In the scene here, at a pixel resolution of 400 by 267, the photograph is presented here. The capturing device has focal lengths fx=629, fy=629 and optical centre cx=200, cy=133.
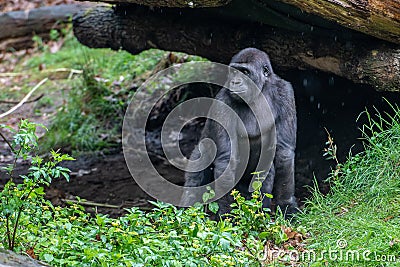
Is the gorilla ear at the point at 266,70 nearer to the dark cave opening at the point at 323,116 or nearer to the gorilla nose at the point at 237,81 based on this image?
the gorilla nose at the point at 237,81

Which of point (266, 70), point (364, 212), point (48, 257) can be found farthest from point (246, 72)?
point (48, 257)

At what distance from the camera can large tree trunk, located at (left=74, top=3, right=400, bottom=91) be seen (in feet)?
15.0

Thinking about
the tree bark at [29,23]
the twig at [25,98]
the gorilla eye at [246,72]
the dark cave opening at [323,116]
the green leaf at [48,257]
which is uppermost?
the gorilla eye at [246,72]

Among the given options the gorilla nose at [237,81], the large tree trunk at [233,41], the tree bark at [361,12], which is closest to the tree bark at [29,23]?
the large tree trunk at [233,41]

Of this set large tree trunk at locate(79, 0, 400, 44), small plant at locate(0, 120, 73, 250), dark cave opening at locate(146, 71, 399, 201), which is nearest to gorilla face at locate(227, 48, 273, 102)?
large tree trunk at locate(79, 0, 400, 44)

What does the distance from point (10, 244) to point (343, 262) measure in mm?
1764

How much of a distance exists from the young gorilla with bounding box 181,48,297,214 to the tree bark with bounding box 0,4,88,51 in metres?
6.04

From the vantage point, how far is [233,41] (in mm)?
5582

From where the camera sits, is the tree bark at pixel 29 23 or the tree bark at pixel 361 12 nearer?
the tree bark at pixel 361 12

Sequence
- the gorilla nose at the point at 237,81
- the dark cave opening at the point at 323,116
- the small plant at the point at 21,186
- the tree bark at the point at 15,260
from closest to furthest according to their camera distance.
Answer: the tree bark at the point at 15,260
the small plant at the point at 21,186
the gorilla nose at the point at 237,81
the dark cave opening at the point at 323,116

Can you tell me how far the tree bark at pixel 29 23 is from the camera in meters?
10.1

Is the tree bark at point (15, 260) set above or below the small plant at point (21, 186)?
below

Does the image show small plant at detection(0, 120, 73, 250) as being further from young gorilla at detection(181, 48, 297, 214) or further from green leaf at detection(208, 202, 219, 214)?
young gorilla at detection(181, 48, 297, 214)

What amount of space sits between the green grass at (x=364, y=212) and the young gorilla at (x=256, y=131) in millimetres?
322
